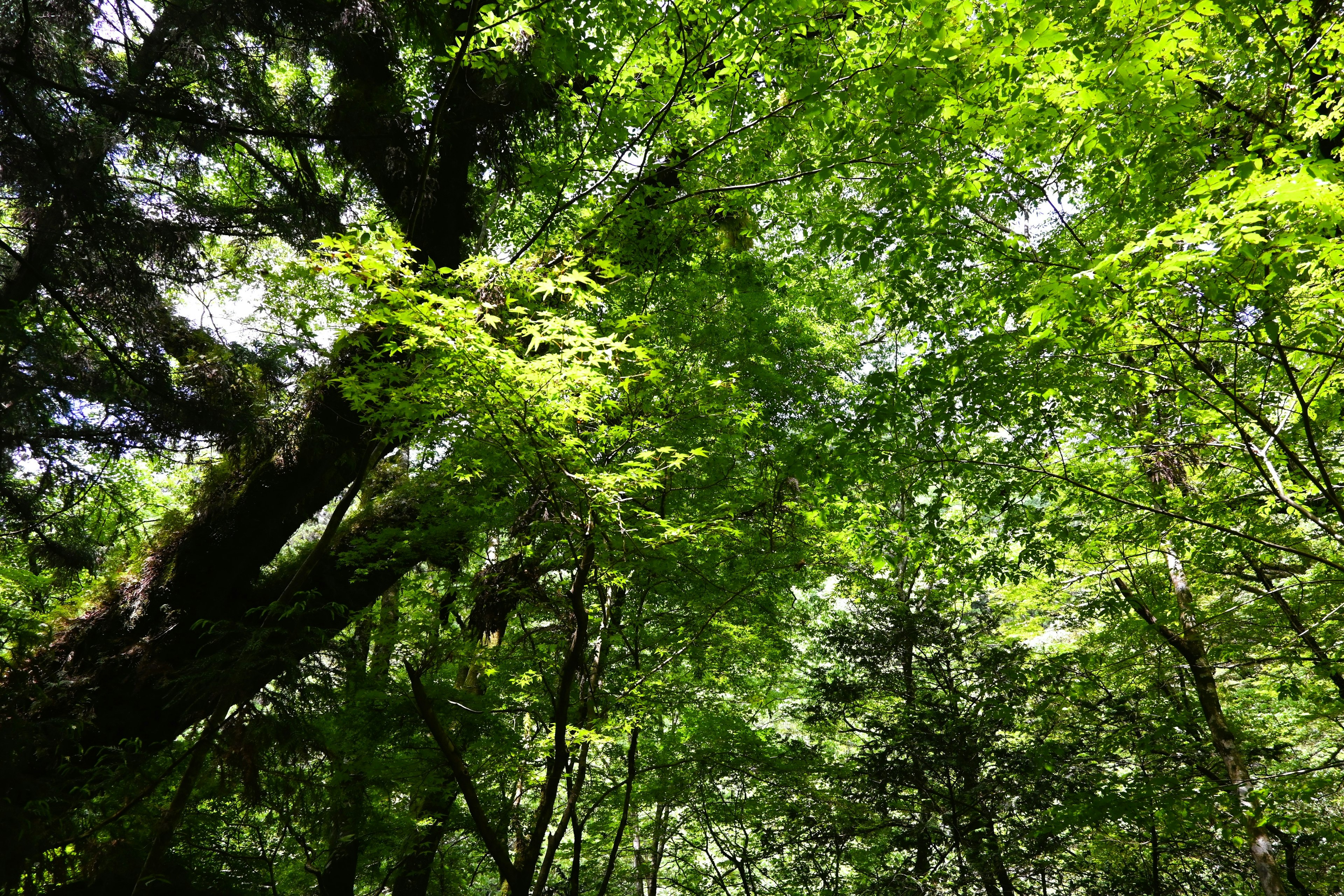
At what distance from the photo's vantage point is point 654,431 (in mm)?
4480

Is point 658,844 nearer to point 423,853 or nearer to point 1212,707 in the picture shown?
point 423,853

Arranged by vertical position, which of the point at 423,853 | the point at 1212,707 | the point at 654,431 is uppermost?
the point at 654,431

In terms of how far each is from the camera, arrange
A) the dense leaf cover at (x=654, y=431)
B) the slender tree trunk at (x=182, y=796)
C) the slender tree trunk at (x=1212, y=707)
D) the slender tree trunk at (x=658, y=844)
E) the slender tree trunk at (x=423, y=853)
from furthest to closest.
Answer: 1. the slender tree trunk at (x=658, y=844)
2. the slender tree trunk at (x=423, y=853)
3. the slender tree trunk at (x=1212, y=707)
4. the dense leaf cover at (x=654, y=431)
5. the slender tree trunk at (x=182, y=796)

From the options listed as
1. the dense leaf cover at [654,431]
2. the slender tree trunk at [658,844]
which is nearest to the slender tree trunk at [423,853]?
the dense leaf cover at [654,431]

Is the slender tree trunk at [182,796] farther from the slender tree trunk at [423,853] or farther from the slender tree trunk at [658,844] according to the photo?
the slender tree trunk at [658,844]

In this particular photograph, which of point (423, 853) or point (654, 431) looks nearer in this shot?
point (654, 431)

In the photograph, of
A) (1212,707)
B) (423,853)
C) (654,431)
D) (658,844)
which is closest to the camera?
(654,431)

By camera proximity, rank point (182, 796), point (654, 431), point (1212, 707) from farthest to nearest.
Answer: point (1212, 707)
point (654, 431)
point (182, 796)

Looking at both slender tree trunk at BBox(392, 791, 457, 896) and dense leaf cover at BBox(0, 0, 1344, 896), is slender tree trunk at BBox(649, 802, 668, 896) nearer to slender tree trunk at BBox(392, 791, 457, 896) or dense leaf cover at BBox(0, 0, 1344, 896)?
dense leaf cover at BBox(0, 0, 1344, 896)

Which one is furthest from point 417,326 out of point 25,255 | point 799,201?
point 799,201

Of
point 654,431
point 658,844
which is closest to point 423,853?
point 658,844

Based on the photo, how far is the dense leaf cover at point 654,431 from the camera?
3.23 meters

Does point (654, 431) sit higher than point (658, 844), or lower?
higher

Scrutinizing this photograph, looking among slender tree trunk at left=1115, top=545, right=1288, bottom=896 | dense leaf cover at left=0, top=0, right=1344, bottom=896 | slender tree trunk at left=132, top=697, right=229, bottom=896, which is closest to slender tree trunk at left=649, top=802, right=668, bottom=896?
dense leaf cover at left=0, top=0, right=1344, bottom=896
